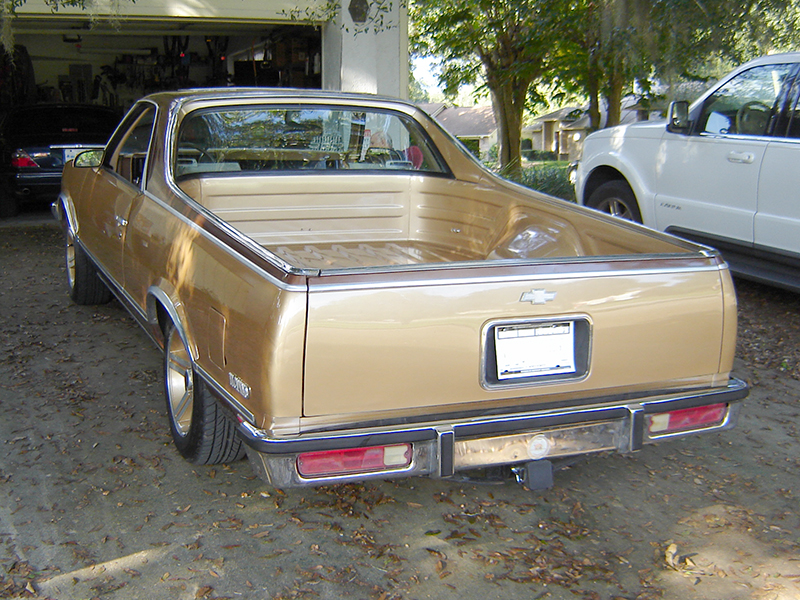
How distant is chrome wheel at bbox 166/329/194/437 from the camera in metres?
3.42

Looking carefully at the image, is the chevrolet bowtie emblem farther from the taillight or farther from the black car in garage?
the taillight

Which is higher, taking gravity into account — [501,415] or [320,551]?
[501,415]

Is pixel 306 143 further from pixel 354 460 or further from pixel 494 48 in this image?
pixel 494 48

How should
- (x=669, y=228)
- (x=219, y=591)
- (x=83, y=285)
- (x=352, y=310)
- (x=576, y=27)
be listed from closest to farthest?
(x=352, y=310) → (x=219, y=591) → (x=83, y=285) → (x=669, y=228) → (x=576, y=27)

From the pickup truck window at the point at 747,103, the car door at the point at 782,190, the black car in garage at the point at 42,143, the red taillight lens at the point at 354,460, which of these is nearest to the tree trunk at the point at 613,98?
the pickup truck window at the point at 747,103

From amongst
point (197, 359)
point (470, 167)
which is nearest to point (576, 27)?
point (470, 167)

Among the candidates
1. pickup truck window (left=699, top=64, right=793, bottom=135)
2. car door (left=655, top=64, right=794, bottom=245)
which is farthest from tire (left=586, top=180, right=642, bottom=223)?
pickup truck window (left=699, top=64, right=793, bottom=135)

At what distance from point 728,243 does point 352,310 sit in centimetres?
432

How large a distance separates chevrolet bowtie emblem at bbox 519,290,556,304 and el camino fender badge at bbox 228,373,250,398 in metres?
0.95

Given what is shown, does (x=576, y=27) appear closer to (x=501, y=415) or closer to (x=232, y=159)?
(x=232, y=159)

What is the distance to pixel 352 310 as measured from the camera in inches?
95.6

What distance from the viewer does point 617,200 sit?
7.06m

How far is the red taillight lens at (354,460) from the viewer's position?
251cm

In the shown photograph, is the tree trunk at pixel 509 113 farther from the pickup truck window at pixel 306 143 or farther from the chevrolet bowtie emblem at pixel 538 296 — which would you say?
the chevrolet bowtie emblem at pixel 538 296
